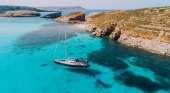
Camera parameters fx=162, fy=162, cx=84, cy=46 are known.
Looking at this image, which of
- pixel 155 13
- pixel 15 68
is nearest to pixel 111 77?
pixel 15 68

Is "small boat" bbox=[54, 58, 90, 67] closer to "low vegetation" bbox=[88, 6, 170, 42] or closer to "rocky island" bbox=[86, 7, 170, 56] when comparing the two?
"rocky island" bbox=[86, 7, 170, 56]

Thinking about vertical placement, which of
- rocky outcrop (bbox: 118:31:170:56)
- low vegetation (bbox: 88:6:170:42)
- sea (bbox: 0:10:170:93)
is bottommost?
sea (bbox: 0:10:170:93)

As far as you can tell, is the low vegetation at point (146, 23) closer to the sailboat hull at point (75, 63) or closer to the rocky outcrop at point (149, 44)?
the rocky outcrop at point (149, 44)

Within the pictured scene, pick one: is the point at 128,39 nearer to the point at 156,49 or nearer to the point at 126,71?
the point at 156,49

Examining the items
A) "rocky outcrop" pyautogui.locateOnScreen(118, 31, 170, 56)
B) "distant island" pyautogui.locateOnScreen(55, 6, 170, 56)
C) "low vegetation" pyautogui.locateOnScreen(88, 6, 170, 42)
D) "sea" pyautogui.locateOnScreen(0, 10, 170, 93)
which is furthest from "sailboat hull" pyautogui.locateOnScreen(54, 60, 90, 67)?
"low vegetation" pyautogui.locateOnScreen(88, 6, 170, 42)

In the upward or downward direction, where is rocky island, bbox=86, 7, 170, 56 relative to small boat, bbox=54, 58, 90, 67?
upward

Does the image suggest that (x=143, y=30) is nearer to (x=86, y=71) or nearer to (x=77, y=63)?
(x=86, y=71)

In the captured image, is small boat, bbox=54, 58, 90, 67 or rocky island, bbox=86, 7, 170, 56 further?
rocky island, bbox=86, 7, 170, 56
